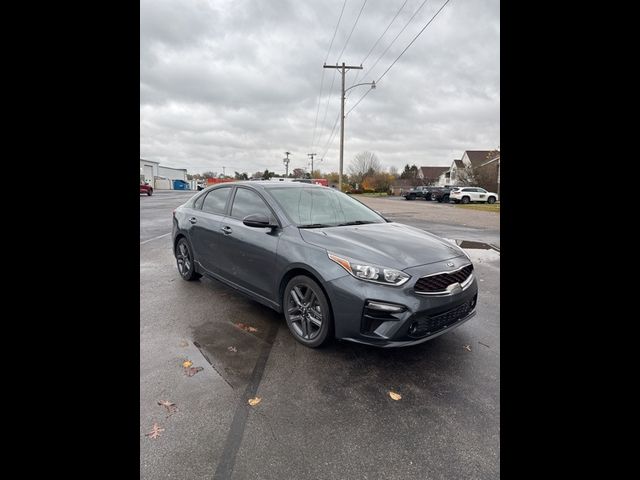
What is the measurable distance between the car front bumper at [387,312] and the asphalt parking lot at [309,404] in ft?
1.13

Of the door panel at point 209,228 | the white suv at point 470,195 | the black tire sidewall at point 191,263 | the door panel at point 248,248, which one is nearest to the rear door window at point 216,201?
the door panel at point 209,228

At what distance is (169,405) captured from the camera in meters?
2.44

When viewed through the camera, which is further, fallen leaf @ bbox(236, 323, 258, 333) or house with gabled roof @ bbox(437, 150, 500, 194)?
house with gabled roof @ bbox(437, 150, 500, 194)

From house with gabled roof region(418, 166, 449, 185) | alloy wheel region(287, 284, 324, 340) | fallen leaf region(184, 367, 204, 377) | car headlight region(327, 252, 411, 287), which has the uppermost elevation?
house with gabled roof region(418, 166, 449, 185)

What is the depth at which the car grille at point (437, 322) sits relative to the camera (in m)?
2.81

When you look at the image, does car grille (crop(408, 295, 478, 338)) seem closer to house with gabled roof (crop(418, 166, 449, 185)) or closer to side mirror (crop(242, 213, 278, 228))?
side mirror (crop(242, 213, 278, 228))

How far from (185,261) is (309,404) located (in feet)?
12.3

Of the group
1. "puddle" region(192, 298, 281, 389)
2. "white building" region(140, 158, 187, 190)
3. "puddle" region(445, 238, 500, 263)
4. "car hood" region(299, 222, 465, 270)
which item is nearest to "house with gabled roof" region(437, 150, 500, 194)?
"puddle" region(445, 238, 500, 263)

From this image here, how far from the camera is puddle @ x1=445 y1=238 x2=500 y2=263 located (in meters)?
7.81

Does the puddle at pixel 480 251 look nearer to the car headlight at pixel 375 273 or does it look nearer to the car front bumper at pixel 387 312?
the car front bumper at pixel 387 312
